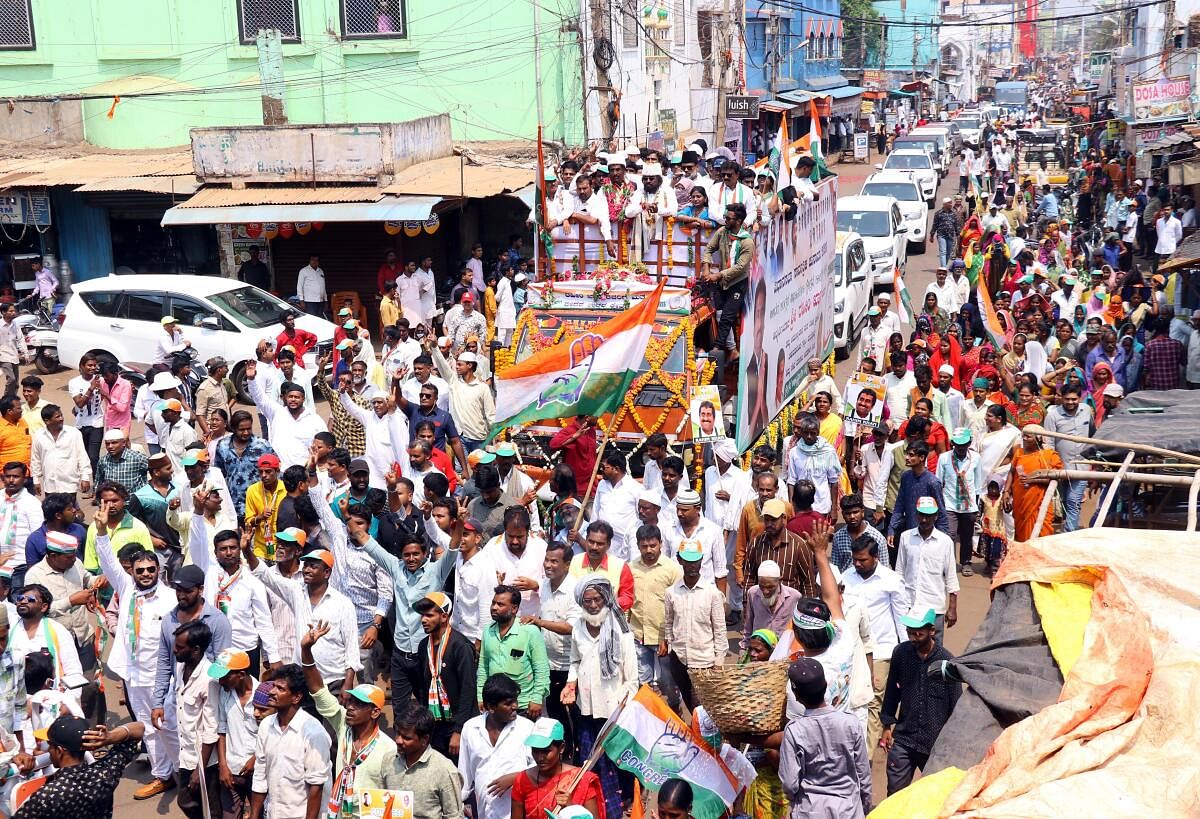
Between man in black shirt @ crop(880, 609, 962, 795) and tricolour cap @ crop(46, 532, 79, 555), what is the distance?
486 cm

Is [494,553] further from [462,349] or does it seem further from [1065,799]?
[462,349]

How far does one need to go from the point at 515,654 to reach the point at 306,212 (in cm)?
1466

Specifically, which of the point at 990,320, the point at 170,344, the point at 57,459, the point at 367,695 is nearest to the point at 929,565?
the point at 367,695

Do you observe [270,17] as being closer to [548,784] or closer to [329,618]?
[329,618]

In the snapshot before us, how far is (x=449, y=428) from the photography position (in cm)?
1111

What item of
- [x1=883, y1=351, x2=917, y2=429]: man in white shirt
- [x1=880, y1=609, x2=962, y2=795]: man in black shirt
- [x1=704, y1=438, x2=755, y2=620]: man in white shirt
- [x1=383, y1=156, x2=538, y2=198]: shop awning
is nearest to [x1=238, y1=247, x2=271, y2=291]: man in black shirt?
[x1=383, y1=156, x2=538, y2=198]: shop awning

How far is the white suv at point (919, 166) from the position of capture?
34562 mm

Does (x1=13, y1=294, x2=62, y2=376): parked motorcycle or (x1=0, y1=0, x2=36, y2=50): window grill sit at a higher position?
(x1=0, y1=0, x2=36, y2=50): window grill

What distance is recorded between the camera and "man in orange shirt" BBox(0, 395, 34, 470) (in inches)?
435

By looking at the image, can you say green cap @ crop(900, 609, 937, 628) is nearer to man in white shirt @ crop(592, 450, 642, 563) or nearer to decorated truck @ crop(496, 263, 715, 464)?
man in white shirt @ crop(592, 450, 642, 563)

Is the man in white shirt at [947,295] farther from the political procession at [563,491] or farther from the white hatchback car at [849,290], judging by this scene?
the white hatchback car at [849,290]

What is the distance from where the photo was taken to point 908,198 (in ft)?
94.7

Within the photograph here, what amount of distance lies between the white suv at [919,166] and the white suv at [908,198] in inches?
200

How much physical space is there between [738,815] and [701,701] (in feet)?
2.17
